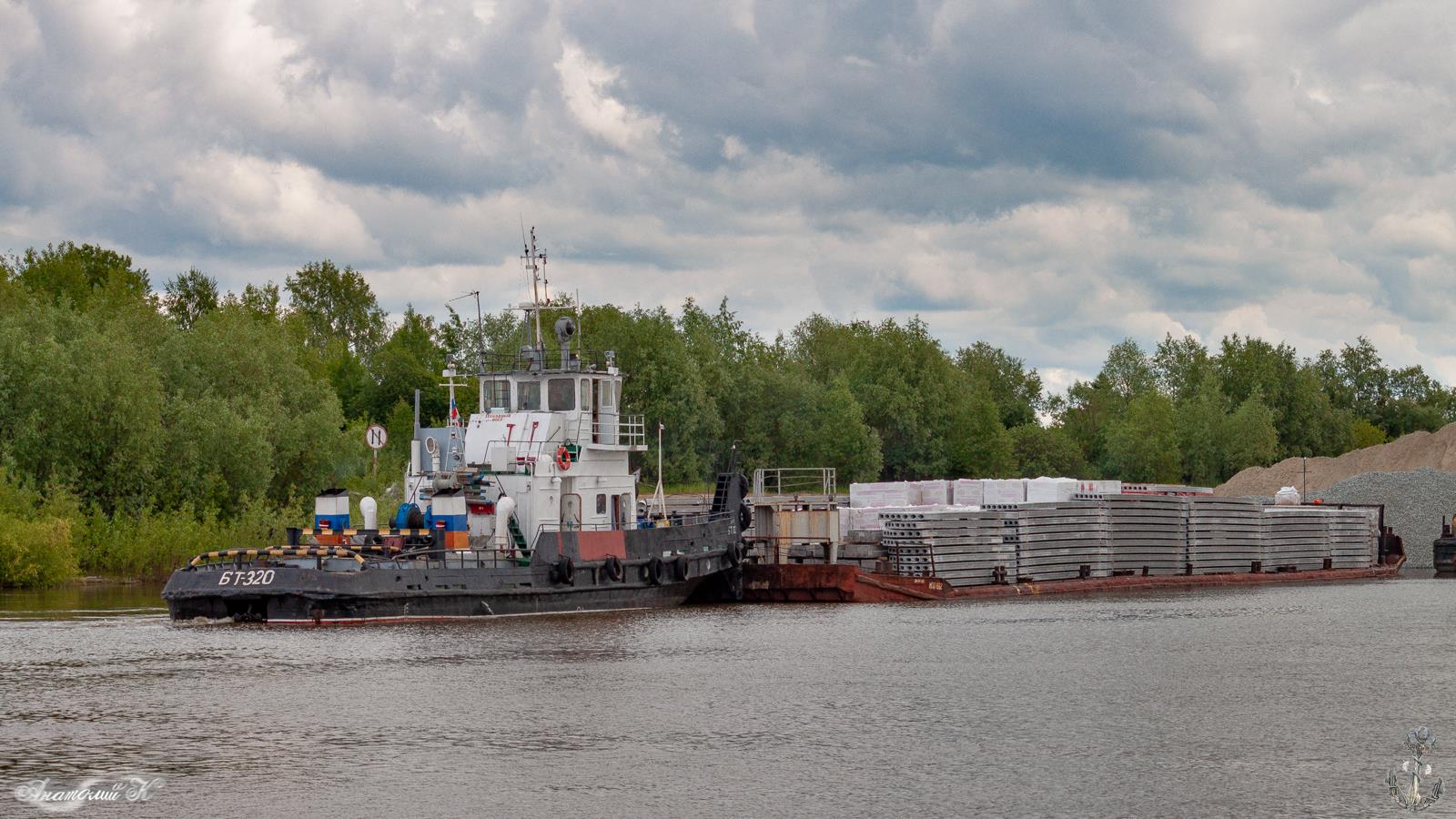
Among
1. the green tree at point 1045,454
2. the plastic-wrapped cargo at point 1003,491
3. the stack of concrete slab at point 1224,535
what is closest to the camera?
the plastic-wrapped cargo at point 1003,491

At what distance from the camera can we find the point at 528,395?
118ft

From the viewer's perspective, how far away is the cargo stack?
50219 millimetres

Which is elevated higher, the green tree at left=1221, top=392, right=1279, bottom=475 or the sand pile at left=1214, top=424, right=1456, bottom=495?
the green tree at left=1221, top=392, right=1279, bottom=475

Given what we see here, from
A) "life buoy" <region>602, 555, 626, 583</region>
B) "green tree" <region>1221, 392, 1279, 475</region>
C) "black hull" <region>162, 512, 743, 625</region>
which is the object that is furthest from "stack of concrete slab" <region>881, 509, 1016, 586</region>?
"green tree" <region>1221, 392, 1279, 475</region>

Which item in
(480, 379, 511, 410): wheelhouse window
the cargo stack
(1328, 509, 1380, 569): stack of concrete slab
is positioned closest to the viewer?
(480, 379, 511, 410): wheelhouse window

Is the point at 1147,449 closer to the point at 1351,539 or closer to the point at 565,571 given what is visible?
the point at 1351,539

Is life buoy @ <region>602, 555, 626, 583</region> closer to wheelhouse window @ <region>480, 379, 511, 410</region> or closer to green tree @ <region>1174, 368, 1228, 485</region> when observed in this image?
wheelhouse window @ <region>480, 379, 511, 410</region>

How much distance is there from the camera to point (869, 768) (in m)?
18.2

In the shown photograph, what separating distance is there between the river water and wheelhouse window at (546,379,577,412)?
520 centimetres

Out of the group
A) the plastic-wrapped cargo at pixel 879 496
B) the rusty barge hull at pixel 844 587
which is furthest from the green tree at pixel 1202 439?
the rusty barge hull at pixel 844 587

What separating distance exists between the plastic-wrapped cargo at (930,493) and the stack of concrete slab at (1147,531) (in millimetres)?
3629

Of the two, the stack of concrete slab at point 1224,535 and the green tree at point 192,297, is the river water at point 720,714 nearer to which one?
the stack of concrete slab at point 1224,535

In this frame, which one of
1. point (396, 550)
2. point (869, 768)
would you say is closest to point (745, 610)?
point (396, 550)

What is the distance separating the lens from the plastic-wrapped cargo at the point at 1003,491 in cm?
4544
